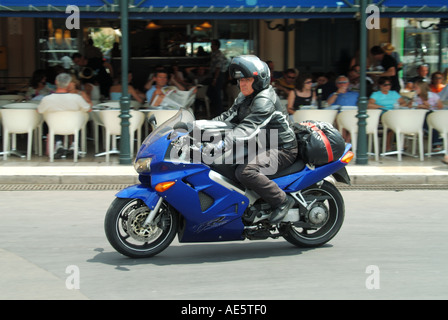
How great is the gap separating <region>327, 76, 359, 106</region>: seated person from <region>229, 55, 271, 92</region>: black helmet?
6.17 metres

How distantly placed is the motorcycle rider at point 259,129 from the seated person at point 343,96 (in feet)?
19.7

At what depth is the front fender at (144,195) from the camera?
Result: 5.64 m

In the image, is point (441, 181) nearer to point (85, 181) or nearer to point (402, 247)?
point (402, 247)

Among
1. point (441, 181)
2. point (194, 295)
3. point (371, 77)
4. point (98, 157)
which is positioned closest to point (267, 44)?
point (371, 77)

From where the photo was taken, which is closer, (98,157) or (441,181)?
(441,181)

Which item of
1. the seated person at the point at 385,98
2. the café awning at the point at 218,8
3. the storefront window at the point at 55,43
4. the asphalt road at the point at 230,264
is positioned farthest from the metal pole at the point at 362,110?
the storefront window at the point at 55,43

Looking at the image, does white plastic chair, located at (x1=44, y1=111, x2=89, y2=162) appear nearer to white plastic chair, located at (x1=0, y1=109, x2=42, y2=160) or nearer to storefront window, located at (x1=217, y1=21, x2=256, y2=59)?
white plastic chair, located at (x1=0, y1=109, x2=42, y2=160)

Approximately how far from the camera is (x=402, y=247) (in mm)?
6520

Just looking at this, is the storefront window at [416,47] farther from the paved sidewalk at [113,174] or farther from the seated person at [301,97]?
the paved sidewalk at [113,174]

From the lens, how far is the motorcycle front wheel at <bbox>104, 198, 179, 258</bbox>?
567 cm

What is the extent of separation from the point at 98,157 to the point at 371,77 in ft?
20.1

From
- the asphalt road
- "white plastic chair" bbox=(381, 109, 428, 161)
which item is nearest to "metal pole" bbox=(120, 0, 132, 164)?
the asphalt road

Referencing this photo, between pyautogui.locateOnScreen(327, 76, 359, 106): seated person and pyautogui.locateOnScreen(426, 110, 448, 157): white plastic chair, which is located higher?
pyautogui.locateOnScreen(327, 76, 359, 106): seated person

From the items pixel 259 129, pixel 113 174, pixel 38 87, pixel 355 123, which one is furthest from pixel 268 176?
pixel 38 87
